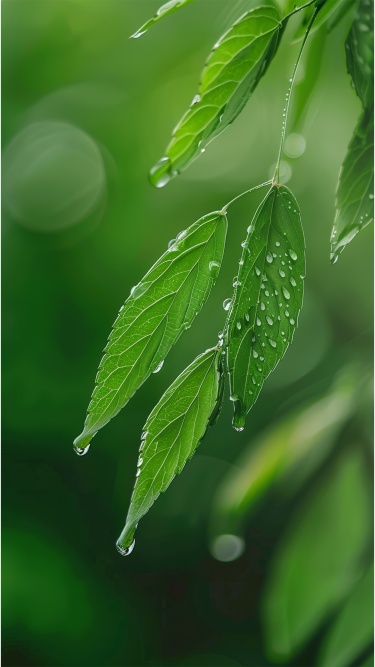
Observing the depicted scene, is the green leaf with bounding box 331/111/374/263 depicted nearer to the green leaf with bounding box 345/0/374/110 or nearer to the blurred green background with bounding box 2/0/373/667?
the green leaf with bounding box 345/0/374/110

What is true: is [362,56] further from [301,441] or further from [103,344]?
[103,344]

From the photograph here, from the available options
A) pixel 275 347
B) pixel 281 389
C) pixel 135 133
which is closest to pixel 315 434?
pixel 275 347

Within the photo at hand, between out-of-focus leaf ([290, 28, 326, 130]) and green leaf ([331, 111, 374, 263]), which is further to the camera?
out-of-focus leaf ([290, 28, 326, 130])

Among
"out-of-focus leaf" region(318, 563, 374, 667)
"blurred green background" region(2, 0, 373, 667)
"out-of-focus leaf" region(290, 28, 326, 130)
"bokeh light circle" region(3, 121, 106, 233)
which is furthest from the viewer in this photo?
"bokeh light circle" region(3, 121, 106, 233)

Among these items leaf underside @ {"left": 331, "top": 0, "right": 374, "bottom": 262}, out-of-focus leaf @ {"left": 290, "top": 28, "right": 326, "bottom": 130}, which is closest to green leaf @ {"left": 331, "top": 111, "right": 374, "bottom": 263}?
leaf underside @ {"left": 331, "top": 0, "right": 374, "bottom": 262}

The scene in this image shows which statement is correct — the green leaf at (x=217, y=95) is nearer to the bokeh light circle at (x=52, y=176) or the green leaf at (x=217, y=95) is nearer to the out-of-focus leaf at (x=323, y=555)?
the out-of-focus leaf at (x=323, y=555)

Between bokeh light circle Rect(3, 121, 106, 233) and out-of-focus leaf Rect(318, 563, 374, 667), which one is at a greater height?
bokeh light circle Rect(3, 121, 106, 233)

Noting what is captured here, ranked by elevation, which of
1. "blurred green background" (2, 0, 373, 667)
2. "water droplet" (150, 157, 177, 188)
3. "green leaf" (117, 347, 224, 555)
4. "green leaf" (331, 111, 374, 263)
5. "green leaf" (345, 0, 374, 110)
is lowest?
"blurred green background" (2, 0, 373, 667)

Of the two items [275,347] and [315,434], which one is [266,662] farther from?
[275,347]
